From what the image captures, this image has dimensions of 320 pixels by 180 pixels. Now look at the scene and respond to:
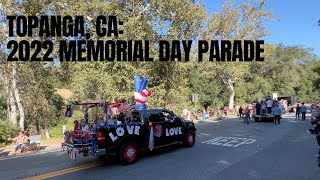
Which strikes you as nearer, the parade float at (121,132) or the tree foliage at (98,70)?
the parade float at (121,132)

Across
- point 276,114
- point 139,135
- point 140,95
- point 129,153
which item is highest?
point 140,95

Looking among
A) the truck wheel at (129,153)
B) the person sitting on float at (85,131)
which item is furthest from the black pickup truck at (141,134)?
the person sitting on float at (85,131)

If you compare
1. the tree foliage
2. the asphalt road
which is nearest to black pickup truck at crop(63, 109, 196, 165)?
the asphalt road

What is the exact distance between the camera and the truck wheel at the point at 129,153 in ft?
34.7

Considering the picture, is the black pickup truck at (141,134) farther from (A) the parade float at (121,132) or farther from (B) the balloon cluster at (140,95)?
(B) the balloon cluster at (140,95)

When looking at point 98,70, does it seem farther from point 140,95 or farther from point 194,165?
point 194,165

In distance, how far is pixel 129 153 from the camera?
10750 mm

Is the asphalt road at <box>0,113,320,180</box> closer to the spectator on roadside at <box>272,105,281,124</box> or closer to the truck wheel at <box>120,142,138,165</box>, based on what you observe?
the truck wheel at <box>120,142,138,165</box>

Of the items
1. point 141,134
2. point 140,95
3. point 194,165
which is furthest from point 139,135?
point 140,95

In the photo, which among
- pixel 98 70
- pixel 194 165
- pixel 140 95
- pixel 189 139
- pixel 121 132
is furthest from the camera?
pixel 98 70

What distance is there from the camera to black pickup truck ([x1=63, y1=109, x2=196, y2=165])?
1023cm

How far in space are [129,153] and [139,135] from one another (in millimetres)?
770

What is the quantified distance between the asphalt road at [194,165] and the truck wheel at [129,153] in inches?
9.4

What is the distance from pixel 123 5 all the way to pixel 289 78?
149 ft
